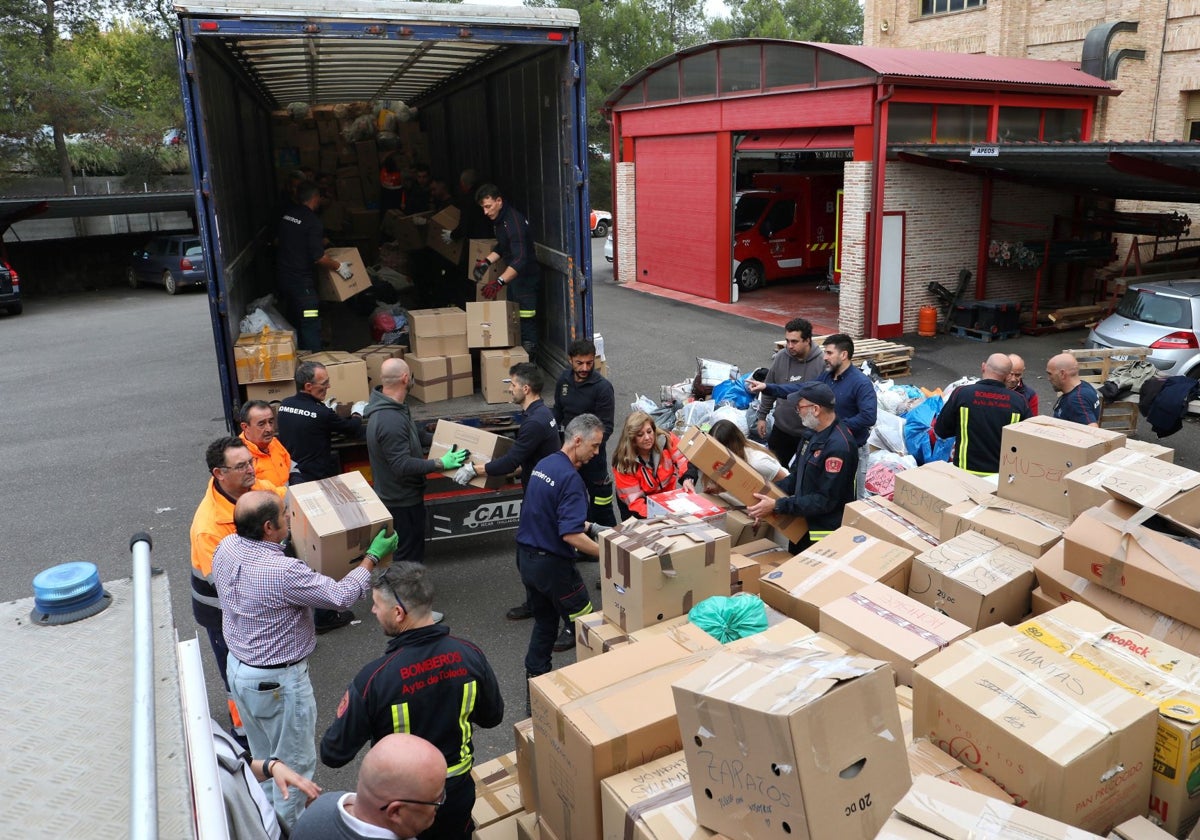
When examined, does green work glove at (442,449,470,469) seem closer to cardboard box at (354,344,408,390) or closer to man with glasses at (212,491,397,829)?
cardboard box at (354,344,408,390)

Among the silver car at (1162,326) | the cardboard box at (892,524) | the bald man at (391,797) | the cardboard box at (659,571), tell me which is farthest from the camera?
the silver car at (1162,326)

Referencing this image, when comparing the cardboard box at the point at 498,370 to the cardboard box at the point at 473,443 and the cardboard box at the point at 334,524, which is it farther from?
the cardboard box at the point at 334,524

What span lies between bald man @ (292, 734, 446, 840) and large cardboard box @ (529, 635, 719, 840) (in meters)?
0.60

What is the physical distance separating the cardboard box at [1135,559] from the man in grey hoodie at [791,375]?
311cm

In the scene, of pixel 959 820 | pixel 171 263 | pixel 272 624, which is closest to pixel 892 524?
pixel 959 820

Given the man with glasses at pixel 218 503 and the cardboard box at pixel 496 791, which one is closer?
the cardboard box at pixel 496 791

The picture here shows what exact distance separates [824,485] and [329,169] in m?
9.47

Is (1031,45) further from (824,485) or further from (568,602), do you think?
(568,602)

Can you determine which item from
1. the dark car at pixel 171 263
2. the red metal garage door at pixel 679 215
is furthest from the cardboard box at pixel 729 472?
the dark car at pixel 171 263

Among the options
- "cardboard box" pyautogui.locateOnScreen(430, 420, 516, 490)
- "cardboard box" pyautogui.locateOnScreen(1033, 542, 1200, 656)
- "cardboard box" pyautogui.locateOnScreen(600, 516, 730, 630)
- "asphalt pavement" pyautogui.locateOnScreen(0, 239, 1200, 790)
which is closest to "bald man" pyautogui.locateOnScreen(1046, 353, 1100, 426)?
"cardboard box" pyautogui.locateOnScreen(1033, 542, 1200, 656)

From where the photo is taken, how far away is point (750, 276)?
20172 millimetres

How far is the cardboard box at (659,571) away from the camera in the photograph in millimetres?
4145

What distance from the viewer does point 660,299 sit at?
20.0 m

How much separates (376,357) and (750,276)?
45.4ft
